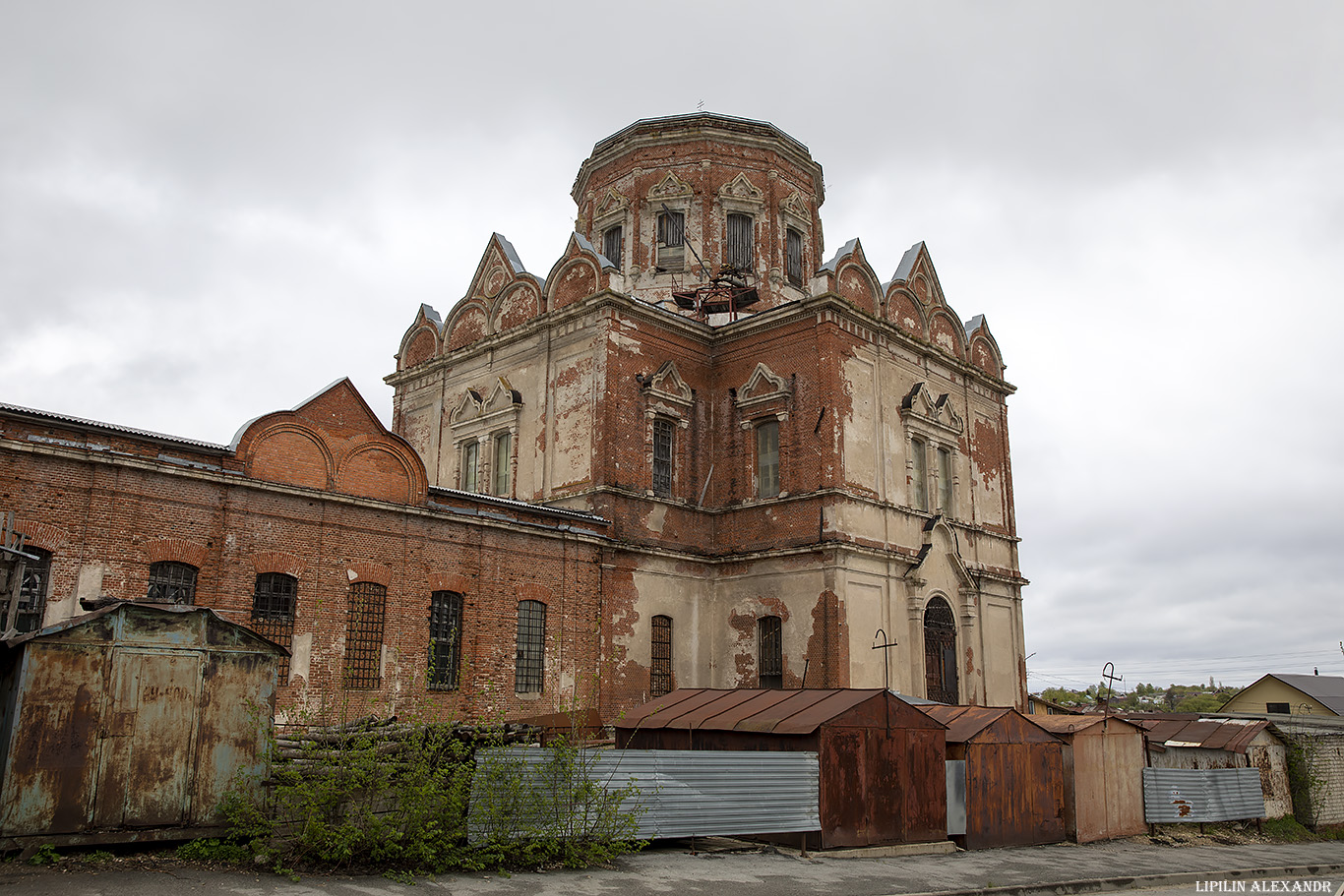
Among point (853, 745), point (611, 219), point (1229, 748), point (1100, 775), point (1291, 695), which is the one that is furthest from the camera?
point (1291, 695)

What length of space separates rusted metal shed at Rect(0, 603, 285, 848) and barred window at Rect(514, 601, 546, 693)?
8.77 metres

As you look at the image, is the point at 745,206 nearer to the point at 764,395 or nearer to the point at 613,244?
the point at 613,244

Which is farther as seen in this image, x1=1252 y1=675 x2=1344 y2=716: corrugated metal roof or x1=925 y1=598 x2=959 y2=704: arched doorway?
x1=1252 y1=675 x2=1344 y2=716: corrugated metal roof

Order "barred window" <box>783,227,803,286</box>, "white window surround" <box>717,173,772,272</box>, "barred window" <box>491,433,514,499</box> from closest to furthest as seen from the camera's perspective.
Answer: "barred window" <box>491,433,514,499</box>
"white window surround" <box>717,173,772,272</box>
"barred window" <box>783,227,803,286</box>

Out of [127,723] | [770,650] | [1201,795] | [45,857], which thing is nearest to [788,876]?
[127,723]

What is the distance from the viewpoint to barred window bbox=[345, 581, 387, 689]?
17094mm

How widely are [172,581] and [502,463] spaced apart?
10515mm

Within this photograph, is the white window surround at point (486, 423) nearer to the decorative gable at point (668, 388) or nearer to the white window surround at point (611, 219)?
the decorative gable at point (668, 388)

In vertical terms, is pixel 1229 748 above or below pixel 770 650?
below

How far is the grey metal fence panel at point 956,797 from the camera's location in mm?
14328

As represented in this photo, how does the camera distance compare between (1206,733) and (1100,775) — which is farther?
(1206,733)

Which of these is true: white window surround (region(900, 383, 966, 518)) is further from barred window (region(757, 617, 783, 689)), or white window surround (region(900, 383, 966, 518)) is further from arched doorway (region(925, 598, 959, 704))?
barred window (region(757, 617, 783, 689))

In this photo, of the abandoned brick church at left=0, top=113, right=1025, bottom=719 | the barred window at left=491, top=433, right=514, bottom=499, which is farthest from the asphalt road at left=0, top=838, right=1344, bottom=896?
the barred window at left=491, top=433, right=514, bottom=499

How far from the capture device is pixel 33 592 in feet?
45.5
